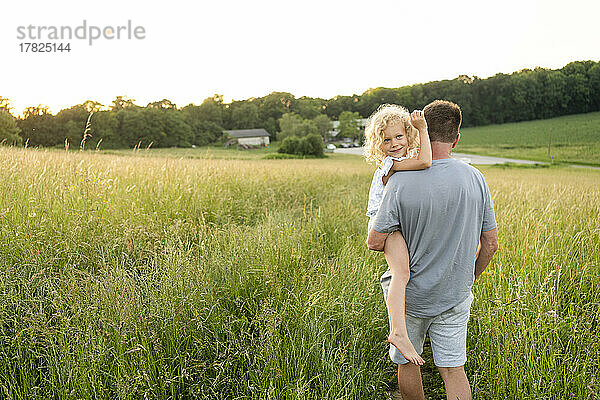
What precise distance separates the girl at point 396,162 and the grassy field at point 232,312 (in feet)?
1.74

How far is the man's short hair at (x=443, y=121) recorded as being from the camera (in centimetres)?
199

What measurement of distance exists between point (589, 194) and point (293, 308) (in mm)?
6742

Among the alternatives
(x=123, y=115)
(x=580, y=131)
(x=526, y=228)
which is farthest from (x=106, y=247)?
(x=580, y=131)

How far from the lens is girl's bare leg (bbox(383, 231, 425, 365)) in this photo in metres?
1.92

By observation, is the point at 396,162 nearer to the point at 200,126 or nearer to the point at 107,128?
the point at 107,128

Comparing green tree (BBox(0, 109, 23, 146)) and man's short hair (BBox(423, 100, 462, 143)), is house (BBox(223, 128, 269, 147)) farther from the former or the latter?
man's short hair (BBox(423, 100, 462, 143))

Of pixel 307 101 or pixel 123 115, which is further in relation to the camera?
pixel 307 101

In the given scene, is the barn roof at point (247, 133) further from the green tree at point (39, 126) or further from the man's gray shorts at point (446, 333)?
the man's gray shorts at point (446, 333)

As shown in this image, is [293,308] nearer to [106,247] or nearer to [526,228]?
[106,247]

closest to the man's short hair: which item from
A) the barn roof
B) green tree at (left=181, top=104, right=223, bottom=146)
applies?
green tree at (left=181, top=104, right=223, bottom=146)

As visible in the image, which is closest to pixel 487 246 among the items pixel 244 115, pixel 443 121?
pixel 443 121

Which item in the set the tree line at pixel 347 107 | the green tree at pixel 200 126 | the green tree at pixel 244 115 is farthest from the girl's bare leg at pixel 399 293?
the green tree at pixel 244 115

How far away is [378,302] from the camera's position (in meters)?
3.21

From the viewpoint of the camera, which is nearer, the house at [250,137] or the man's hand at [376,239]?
the man's hand at [376,239]
